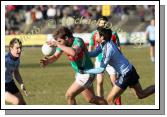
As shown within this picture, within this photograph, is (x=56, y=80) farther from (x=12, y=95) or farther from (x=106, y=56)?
(x=106, y=56)

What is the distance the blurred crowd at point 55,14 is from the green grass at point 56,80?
4266 millimetres

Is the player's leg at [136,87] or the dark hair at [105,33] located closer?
the dark hair at [105,33]

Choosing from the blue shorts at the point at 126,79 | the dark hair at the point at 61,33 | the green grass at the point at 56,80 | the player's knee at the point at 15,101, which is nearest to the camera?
the dark hair at the point at 61,33

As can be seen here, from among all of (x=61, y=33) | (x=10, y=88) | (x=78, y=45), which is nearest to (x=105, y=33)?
(x=78, y=45)

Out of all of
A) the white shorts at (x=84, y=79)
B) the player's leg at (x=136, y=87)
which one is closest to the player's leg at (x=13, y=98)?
the white shorts at (x=84, y=79)

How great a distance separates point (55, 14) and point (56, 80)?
60.7ft

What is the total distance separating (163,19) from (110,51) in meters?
1.84

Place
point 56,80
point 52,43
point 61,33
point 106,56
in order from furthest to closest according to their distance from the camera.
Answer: point 56,80
point 106,56
point 61,33
point 52,43

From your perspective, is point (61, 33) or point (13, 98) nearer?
point (61, 33)

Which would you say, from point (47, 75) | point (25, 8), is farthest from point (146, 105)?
point (25, 8)

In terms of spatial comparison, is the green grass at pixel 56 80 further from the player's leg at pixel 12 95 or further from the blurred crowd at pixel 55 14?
the blurred crowd at pixel 55 14

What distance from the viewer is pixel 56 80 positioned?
78.7 feet

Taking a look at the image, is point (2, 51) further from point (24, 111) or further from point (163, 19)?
point (163, 19)

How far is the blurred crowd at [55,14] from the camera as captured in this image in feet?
140
